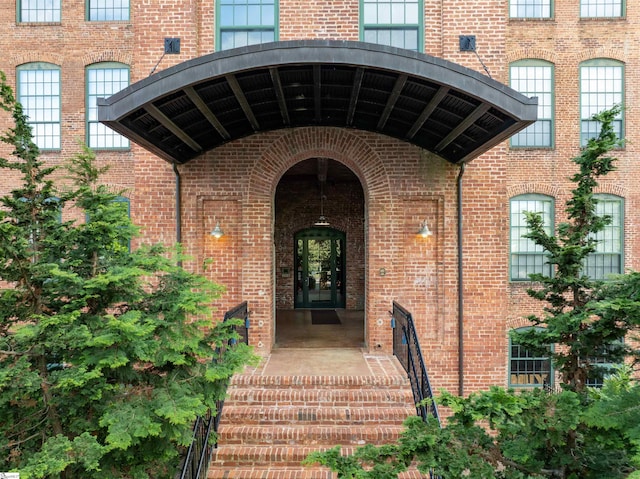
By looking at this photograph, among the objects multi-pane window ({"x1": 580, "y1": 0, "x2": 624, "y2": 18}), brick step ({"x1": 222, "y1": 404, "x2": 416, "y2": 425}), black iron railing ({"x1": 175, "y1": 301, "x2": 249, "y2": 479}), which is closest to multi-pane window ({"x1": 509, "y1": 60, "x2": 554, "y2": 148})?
multi-pane window ({"x1": 580, "y1": 0, "x2": 624, "y2": 18})

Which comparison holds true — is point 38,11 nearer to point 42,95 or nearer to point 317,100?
point 42,95

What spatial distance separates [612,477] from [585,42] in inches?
418

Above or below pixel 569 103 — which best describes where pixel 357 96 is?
below

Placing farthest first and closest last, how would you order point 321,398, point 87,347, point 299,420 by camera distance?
1. point 321,398
2. point 299,420
3. point 87,347

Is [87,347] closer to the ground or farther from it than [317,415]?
farther from it

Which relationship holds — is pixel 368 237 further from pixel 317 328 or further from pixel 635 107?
pixel 635 107

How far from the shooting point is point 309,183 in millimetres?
13789

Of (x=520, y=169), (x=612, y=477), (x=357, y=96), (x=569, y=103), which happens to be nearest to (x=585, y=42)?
(x=569, y=103)

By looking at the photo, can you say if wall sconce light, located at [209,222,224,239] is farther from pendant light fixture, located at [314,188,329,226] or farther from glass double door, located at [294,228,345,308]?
glass double door, located at [294,228,345,308]

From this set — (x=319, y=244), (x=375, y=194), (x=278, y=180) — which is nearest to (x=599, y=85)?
(x=375, y=194)

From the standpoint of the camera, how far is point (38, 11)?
393 inches

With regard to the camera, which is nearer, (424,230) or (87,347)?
(87,347)

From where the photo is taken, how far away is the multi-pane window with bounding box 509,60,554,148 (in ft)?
32.2

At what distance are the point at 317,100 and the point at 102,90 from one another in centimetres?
670
